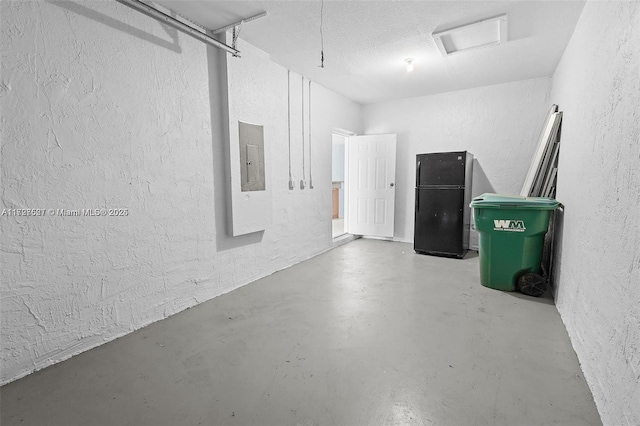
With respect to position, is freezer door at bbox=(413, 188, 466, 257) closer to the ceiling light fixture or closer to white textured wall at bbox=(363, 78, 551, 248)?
white textured wall at bbox=(363, 78, 551, 248)

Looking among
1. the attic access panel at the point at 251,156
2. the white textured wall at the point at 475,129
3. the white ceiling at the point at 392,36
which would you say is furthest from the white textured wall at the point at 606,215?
the attic access panel at the point at 251,156

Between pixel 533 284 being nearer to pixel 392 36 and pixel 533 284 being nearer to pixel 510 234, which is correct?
pixel 510 234

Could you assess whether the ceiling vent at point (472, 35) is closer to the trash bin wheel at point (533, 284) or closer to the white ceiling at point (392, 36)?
the white ceiling at point (392, 36)

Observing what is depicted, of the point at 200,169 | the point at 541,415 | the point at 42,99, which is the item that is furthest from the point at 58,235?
the point at 541,415

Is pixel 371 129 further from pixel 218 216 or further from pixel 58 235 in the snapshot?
pixel 58 235

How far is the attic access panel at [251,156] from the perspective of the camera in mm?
3062

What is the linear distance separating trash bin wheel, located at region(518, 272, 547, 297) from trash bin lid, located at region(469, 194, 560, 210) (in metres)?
0.66

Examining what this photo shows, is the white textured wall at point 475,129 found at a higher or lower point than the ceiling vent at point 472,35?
lower

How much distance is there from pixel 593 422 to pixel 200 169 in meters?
3.03

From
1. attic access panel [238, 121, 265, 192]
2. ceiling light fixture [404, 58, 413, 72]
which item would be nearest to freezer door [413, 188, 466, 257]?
ceiling light fixture [404, 58, 413, 72]

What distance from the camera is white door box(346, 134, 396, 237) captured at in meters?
5.30

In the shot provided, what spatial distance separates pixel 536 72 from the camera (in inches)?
156

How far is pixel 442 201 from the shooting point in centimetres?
439

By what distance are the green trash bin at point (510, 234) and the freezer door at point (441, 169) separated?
1.28m
